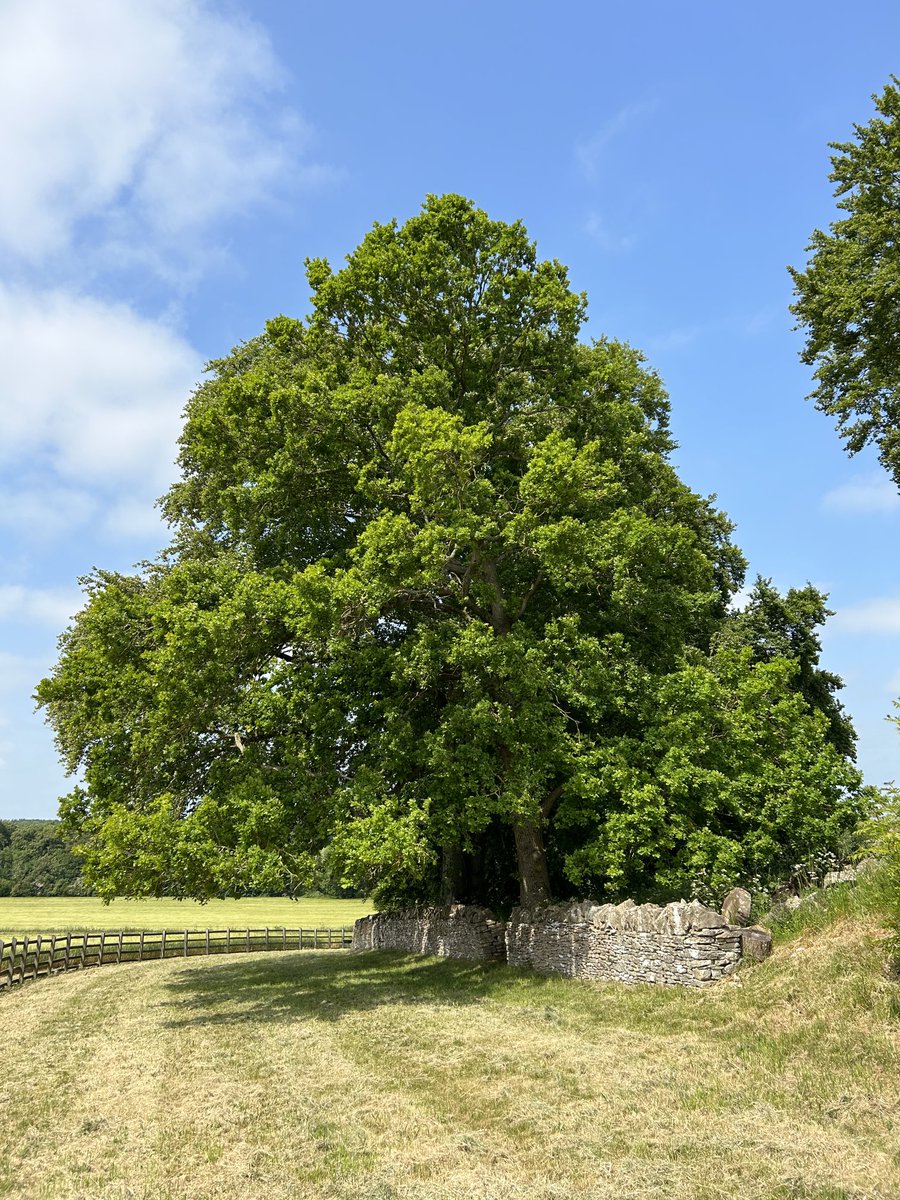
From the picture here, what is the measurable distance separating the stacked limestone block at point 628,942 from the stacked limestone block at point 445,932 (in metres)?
1.36

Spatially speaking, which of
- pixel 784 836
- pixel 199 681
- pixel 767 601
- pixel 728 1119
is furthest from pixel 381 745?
pixel 767 601

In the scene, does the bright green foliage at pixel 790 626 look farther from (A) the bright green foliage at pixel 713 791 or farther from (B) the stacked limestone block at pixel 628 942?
(B) the stacked limestone block at pixel 628 942

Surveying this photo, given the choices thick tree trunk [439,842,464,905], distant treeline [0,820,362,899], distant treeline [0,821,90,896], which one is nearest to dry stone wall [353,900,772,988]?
thick tree trunk [439,842,464,905]

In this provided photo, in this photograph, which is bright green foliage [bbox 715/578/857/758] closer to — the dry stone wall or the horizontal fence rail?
the dry stone wall

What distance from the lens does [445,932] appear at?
25531mm

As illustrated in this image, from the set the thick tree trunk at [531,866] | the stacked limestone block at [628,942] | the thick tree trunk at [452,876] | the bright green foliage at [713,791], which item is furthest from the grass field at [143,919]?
the bright green foliage at [713,791]

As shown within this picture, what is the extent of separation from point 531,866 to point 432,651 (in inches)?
270

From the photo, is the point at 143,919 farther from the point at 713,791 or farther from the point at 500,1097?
the point at 500,1097

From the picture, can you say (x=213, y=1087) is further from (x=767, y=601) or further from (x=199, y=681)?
(x=767, y=601)

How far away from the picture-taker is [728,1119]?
859 centimetres

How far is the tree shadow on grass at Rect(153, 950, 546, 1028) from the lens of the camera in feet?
58.1

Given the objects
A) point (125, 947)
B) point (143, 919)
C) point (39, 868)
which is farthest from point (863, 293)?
point (39, 868)

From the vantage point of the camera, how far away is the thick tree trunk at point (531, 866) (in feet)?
70.8

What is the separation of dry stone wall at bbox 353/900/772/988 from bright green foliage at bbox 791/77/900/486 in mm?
17349
